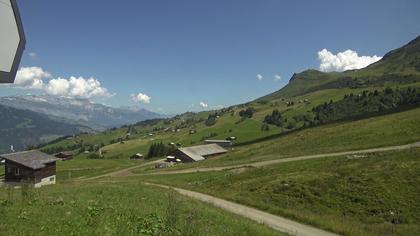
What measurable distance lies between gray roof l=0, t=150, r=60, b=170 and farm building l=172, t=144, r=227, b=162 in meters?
66.5

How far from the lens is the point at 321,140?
80.1m

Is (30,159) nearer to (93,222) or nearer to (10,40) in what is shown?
(93,222)

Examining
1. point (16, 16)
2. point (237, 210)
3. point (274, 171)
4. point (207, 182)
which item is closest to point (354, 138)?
point (274, 171)

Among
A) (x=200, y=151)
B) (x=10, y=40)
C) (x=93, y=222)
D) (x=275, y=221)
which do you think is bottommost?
(x=275, y=221)

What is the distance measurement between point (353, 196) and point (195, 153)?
121295 mm

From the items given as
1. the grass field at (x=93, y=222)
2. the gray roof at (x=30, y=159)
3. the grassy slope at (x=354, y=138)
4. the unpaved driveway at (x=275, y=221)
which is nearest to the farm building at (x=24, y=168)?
the gray roof at (x=30, y=159)

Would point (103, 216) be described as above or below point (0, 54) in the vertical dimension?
below

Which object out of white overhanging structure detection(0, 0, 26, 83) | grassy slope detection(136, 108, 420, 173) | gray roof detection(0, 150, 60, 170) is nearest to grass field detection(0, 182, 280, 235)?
white overhanging structure detection(0, 0, 26, 83)

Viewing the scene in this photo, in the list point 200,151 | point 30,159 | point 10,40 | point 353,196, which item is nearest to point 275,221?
point 353,196

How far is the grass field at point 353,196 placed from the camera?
25156 mm

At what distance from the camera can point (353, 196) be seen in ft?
103

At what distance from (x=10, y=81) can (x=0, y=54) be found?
0.37 metres

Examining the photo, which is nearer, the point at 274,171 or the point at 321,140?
the point at 274,171

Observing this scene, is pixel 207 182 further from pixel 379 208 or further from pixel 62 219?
pixel 62 219
